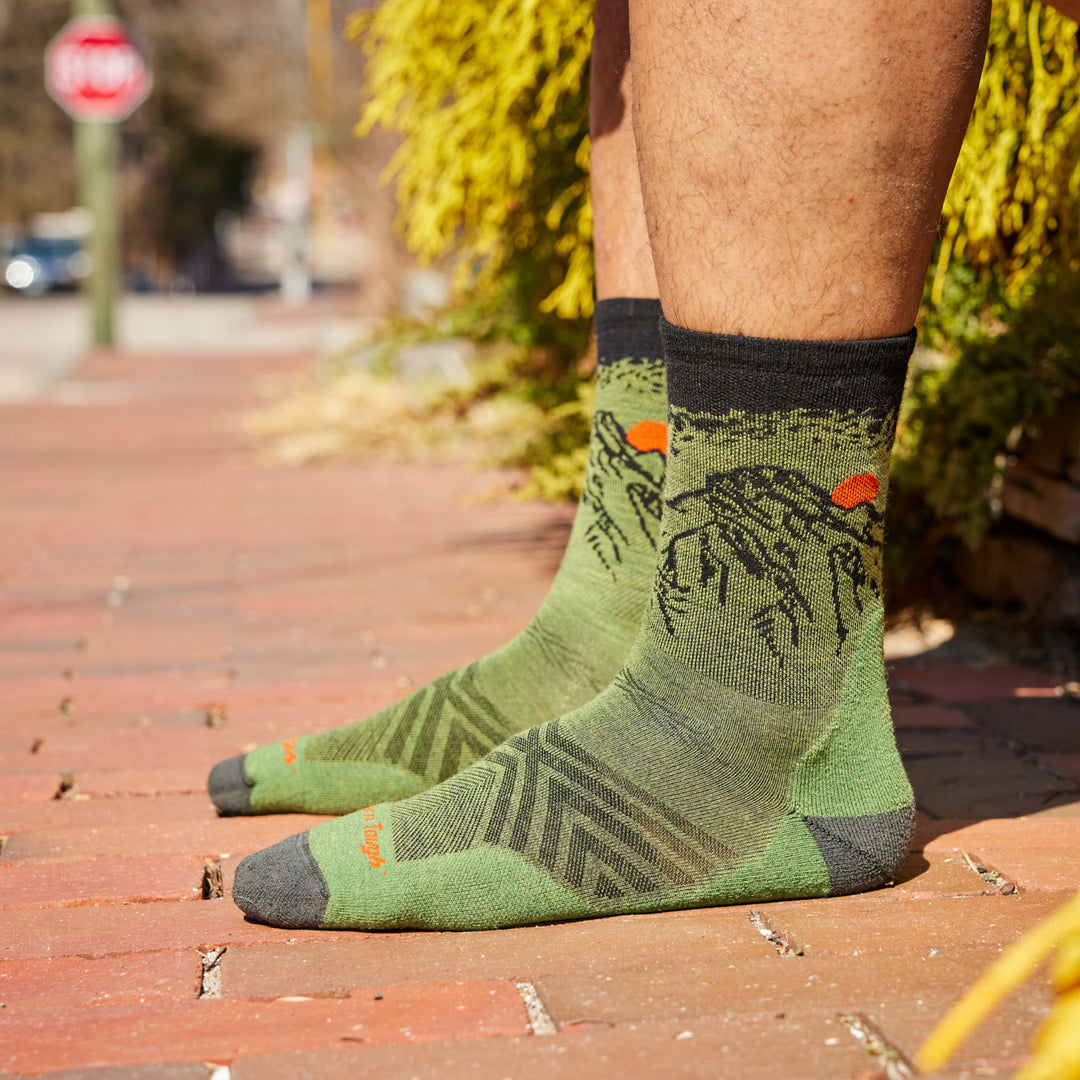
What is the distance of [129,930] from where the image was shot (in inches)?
50.3

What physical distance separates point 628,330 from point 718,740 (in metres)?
0.54

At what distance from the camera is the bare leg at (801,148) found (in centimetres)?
112

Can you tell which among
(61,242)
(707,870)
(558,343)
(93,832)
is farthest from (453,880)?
(61,242)

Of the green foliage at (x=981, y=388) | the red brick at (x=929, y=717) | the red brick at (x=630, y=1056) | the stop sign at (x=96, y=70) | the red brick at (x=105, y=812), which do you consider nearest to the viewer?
the red brick at (x=630, y=1056)

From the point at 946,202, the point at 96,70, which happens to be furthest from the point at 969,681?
the point at 96,70

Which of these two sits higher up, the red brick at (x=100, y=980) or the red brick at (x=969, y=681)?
the red brick at (x=100, y=980)

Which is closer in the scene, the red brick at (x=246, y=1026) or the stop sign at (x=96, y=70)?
the red brick at (x=246, y=1026)

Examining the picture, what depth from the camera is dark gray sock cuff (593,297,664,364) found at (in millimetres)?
1563

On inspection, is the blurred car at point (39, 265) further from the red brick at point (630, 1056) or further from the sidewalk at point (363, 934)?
the red brick at point (630, 1056)

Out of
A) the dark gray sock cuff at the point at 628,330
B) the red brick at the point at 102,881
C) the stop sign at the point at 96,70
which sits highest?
the stop sign at the point at 96,70

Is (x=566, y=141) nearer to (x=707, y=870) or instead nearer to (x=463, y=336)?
(x=707, y=870)

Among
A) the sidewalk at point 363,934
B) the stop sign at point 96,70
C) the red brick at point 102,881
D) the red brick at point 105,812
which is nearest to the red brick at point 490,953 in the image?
the sidewalk at point 363,934

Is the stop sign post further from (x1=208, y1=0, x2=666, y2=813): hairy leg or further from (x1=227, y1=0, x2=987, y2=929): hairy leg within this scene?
(x1=227, y1=0, x2=987, y2=929): hairy leg

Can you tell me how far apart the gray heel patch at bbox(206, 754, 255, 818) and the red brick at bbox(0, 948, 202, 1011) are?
1.20ft
